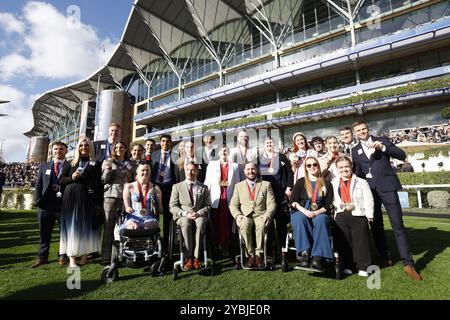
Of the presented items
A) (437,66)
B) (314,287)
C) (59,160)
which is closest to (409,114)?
(437,66)

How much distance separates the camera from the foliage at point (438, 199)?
11289mm

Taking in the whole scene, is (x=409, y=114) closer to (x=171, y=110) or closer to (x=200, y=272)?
(x=200, y=272)

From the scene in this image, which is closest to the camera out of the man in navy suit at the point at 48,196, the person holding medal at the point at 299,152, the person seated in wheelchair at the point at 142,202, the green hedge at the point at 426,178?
the person seated in wheelchair at the point at 142,202

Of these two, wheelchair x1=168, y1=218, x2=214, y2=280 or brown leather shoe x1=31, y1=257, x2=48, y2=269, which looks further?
brown leather shoe x1=31, y1=257, x2=48, y2=269

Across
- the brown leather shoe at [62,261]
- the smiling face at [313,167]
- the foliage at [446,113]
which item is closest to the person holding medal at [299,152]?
the smiling face at [313,167]

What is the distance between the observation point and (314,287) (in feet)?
10.5

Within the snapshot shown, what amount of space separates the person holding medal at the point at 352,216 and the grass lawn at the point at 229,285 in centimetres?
32

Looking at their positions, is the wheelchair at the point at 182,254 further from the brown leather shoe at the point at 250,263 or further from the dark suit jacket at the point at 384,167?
the dark suit jacket at the point at 384,167

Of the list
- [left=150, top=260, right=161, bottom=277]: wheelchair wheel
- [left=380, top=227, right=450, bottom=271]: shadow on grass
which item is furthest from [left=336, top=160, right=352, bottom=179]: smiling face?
[left=150, top=260, right=161, bottom=277]: wheelchair wheel

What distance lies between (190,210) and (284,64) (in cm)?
3088

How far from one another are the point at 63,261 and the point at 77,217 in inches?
35.7

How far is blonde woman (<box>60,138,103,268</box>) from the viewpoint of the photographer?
4262mm

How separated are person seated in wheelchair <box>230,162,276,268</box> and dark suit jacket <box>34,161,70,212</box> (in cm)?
317

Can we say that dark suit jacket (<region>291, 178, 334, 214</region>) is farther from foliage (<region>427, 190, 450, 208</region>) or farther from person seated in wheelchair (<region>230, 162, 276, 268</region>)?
foliage (<region>427, 190, 450, 208</region>)
